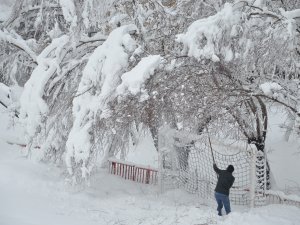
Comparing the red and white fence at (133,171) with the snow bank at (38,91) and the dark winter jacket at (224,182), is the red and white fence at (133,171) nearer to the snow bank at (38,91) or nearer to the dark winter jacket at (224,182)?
the dark winter jacket at (224,182)

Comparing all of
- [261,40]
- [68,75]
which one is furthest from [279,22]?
[68,75]

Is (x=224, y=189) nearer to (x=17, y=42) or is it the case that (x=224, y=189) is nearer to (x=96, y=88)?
(x=96, y=88)

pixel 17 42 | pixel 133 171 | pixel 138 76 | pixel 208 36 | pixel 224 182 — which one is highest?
pixel 17 42

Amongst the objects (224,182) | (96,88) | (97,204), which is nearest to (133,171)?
(97,204)

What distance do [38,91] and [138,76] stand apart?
284 cm

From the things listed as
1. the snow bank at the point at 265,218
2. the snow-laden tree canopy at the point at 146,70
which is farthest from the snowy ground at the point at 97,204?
the snow-laden tree canopy at the point at 146,70

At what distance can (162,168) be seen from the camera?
11.4 meters

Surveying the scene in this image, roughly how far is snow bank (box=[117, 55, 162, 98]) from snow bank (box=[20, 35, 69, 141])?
94.3 inches

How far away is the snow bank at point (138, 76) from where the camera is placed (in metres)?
7.34

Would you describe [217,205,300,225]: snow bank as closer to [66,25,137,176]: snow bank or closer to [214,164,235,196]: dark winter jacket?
[214,164,235,196]: dark winter jacket

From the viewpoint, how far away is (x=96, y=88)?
8.55 meters

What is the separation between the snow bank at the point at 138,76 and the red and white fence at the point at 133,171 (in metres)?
5.42

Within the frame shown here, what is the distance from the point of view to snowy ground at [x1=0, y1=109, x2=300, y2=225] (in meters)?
7.68

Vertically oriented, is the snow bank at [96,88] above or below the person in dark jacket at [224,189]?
above
